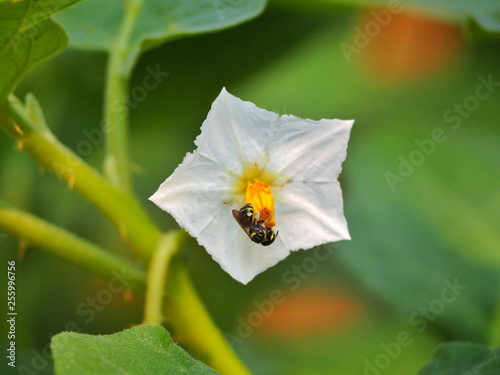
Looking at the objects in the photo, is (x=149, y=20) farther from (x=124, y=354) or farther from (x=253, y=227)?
(x=124, y=354)

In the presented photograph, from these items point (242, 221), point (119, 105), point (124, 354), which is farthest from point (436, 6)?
point (124, 354)

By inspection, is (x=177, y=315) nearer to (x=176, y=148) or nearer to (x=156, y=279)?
(x=156, y=279)

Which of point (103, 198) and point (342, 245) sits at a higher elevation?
point (103, 198)

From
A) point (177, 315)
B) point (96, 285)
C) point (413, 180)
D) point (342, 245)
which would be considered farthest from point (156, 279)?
point (413, 180)

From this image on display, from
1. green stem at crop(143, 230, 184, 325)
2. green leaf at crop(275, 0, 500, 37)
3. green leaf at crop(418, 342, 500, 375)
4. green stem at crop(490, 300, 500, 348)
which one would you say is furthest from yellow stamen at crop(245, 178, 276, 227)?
green leaf at crop(275, 0, 500, 37)

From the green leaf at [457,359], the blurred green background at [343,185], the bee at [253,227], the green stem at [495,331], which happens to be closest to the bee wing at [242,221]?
the bee at [253,227]
